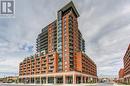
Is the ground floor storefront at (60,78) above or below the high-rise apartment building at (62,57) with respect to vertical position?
below

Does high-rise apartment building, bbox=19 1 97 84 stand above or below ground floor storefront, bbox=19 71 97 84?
above

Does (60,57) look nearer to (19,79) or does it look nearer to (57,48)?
(57,48)

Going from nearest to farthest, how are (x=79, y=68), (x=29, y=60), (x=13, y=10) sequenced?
(x=13, y=10)
(x=79, y=68)
(x=29, y=60)

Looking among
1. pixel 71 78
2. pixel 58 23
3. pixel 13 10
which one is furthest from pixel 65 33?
pixel 13 10

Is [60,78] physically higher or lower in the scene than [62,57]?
lower

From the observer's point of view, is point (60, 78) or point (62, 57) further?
point (62, 57)

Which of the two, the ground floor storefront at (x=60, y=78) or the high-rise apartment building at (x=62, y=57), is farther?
the high-rise apartment building at (x=62, y=57)

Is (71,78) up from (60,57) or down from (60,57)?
down

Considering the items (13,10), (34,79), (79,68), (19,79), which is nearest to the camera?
(13,10)

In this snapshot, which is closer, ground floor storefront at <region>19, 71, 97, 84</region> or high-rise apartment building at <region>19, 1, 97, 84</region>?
ground floor storefront at <region>19, 71, 97, 84</region>

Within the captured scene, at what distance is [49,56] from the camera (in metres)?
125

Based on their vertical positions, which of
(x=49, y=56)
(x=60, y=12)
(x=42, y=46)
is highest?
(x=60, y=12)

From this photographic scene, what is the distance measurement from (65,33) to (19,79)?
67.8 m

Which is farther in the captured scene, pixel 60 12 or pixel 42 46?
pixel 42 46
